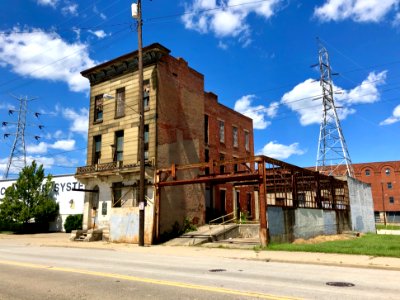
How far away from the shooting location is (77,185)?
38688 mm

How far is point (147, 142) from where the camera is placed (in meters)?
26.6

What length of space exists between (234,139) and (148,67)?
14352 millimetres

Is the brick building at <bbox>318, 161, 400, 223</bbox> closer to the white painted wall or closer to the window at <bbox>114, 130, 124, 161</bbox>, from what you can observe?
the white painted wall

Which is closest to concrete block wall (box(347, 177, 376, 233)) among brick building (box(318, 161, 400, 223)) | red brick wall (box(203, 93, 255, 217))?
red brick wall (box(203, 93, 255, 217))

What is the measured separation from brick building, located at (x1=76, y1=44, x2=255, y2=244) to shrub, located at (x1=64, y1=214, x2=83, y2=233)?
284 inches

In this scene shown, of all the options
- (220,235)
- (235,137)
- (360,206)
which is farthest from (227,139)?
(360,206)

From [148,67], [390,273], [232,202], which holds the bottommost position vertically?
[390,273]

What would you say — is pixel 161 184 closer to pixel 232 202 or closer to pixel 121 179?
pixel 121 179

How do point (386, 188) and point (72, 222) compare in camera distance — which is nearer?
point (72, 222)

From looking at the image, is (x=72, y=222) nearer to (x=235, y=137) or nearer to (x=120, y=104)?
(x=120, y=104)

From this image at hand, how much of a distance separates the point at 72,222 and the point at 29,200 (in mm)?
5280

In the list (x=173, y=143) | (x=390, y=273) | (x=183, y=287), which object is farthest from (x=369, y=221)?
(x=183, y=287)

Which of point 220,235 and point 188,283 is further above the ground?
point 220,235

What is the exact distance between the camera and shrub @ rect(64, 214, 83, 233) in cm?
3588
